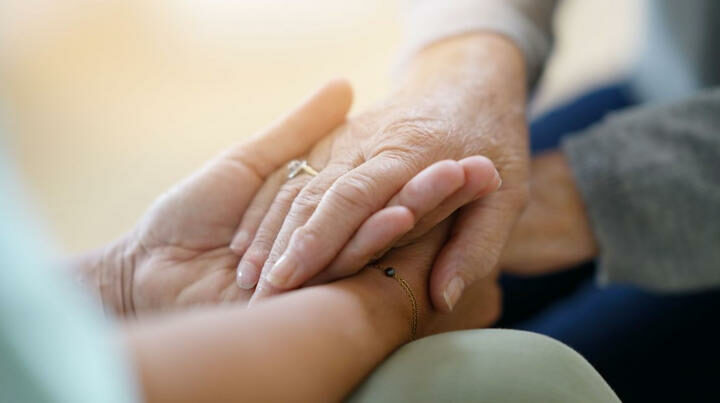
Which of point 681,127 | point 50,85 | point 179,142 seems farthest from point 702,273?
point 50,85

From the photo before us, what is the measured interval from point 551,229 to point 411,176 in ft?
1.15

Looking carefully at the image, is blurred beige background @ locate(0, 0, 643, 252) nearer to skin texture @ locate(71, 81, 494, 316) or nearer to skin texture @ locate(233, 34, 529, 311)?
skin texture @ locate(71, 81, 494, 316)

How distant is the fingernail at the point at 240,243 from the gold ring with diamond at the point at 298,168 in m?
0.08

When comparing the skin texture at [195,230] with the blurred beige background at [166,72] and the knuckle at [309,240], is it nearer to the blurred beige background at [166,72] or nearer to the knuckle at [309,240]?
the knuckle at [309,240]

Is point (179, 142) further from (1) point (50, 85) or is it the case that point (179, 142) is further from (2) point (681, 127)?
(2) point (681, 127)

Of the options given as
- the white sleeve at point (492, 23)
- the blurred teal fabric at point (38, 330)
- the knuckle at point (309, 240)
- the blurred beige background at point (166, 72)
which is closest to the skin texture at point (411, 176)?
the knuckle at point (309, 240)

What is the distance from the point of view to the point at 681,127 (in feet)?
2.55

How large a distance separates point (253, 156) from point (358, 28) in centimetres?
158

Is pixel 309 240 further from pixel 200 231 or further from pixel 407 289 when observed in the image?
pixel 200 231

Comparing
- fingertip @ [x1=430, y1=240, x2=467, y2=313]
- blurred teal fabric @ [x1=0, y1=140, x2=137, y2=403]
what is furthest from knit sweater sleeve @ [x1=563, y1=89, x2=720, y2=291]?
blurred teal fabric @ [x1=0, y1=140, x2=137, y2=403]

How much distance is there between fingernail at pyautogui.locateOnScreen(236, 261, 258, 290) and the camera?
56cm

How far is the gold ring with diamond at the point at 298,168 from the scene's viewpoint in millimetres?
631

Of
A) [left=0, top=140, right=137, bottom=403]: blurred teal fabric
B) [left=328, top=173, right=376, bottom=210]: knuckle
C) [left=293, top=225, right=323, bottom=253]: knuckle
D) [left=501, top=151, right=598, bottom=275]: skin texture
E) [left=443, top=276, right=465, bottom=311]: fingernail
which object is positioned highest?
[left=0, top=140, right=137, bottom=403]: blurred teal fabric

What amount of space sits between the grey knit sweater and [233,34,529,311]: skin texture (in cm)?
13
